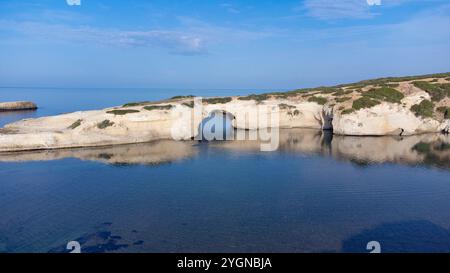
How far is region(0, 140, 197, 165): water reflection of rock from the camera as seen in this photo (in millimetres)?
37844

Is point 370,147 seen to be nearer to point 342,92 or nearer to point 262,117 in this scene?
point 342,92

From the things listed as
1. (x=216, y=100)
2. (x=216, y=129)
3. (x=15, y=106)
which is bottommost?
(x=216, y=129)

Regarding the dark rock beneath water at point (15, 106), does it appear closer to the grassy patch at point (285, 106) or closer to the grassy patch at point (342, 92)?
the grassy patch at point (285, 106)

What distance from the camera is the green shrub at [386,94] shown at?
175 feet

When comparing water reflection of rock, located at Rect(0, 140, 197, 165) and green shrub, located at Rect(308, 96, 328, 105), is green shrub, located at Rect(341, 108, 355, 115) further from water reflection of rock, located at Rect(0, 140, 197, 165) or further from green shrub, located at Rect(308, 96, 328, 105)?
water reflection of rock, located at Rect(0, 140, 197, 165)

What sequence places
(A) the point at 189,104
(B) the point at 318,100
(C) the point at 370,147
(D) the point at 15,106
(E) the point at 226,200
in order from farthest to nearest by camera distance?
1. (D) the point at 15,106
2. (B) the point at 318,100
3. (A) the point at 189,104
4. (C) the point at 370,147
5. (E) the point at 226,200

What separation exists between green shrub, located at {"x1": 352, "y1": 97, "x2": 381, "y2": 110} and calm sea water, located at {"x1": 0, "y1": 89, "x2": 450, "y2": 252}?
12.0 m

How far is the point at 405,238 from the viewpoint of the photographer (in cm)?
1909

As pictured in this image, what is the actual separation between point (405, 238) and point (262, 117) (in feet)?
134

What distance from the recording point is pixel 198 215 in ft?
72.9

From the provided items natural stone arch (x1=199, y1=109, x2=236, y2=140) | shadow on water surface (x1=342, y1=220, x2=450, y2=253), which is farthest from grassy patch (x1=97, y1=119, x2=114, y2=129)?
shadow on water surface (x1=342, y1=220, x2=450, y2=253)

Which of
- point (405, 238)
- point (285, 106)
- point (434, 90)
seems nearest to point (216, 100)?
point (285, 106)
